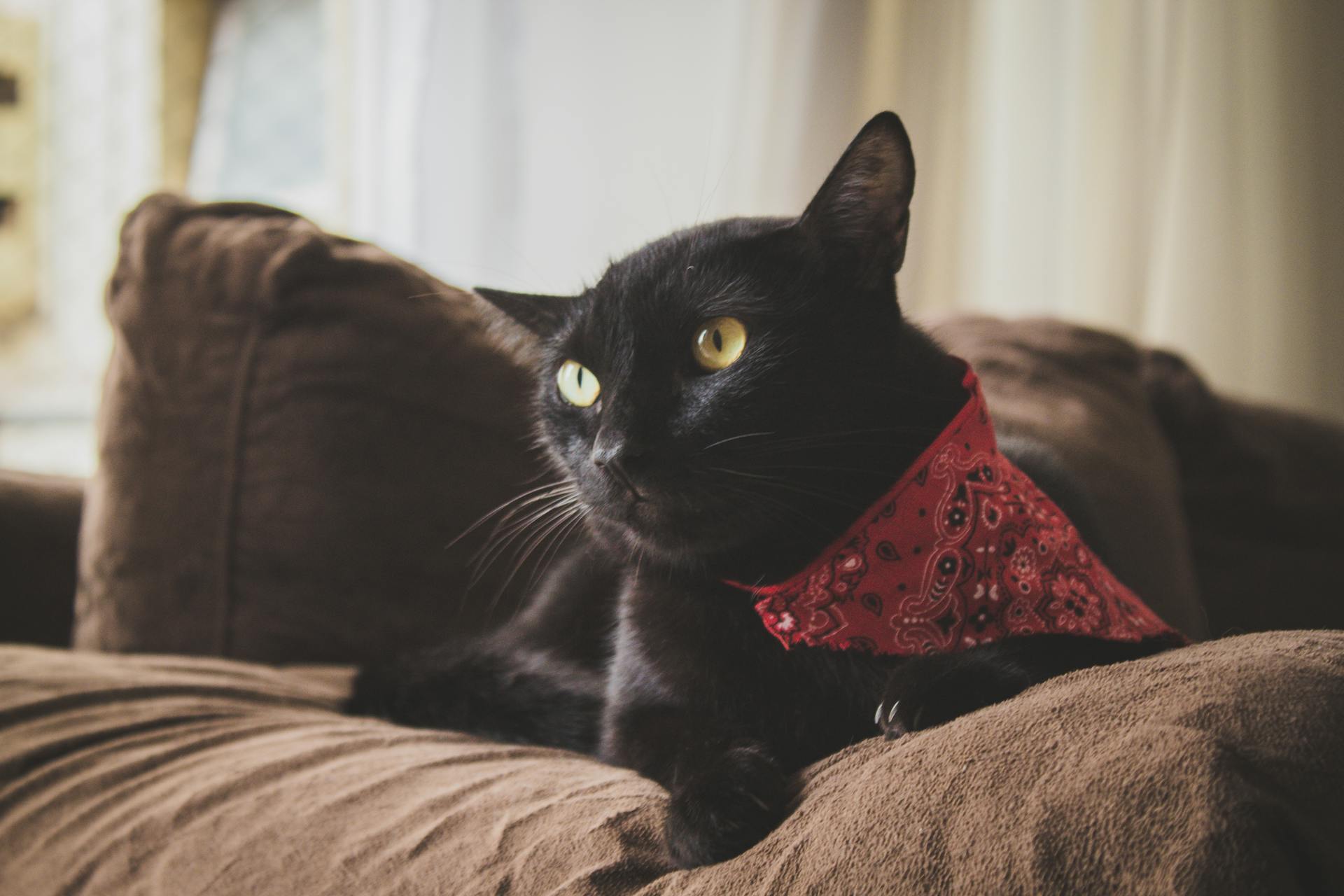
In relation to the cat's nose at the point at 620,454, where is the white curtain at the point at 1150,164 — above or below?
above

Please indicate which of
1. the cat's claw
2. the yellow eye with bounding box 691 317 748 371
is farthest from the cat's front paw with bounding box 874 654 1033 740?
the yellow eye with bounding box 691 317 748 371

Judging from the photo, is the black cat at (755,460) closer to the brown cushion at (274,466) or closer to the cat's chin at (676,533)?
the cat's chin at (676,533)

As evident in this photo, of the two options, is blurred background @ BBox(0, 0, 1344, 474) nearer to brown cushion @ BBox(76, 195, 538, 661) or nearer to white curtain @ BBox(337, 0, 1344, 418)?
white curtain @ BBox(337, 0, 1344, 418)

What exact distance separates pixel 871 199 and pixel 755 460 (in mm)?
240

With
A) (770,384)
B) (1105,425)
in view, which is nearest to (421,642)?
(770,384)

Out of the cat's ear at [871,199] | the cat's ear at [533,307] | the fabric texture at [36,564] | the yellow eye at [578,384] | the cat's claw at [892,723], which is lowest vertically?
the fabric texture at [36,564]

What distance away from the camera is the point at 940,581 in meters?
0.74

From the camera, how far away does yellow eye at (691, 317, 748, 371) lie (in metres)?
0.76

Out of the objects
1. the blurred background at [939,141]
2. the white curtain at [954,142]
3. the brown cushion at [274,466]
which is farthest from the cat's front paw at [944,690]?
the white curtain at [954,142]

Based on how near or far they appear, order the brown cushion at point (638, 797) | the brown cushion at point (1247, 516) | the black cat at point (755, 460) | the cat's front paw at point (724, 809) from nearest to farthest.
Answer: the brown cushion at point (638, 797)
the cat's front paw at point (724, 809)
the black cat at point (755, 460)
the brown cushion at point (1247, 516)

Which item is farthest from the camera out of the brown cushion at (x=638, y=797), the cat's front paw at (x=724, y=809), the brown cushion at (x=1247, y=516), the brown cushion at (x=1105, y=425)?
the brown cushion at (x=1247, y=516)

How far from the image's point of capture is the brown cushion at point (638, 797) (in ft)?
1.38

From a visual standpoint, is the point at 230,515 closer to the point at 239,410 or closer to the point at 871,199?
the point at 239,410

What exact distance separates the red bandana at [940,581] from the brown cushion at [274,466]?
715 millimetres
